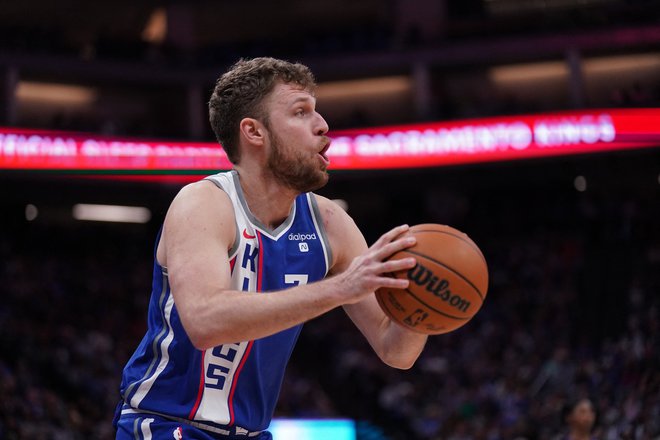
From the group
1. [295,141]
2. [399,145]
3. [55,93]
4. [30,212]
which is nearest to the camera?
[295,141]

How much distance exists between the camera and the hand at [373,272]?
8.75 ft

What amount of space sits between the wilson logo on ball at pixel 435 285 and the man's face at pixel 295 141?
583mm

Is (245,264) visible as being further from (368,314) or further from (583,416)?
(583,416)

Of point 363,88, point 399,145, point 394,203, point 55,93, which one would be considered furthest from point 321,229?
point 55,93

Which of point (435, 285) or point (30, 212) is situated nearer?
point (435, 285)

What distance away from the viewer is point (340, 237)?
348cm

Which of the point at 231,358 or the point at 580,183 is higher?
the point at 580,183

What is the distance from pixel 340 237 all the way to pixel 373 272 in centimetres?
82

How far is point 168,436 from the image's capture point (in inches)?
119

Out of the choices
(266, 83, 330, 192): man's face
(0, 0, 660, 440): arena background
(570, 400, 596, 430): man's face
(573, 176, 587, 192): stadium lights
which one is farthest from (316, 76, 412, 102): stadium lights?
(266, 83, 330, 192): man's face

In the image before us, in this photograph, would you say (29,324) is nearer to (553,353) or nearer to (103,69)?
(103,69)

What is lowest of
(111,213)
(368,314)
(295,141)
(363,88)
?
(368,314)

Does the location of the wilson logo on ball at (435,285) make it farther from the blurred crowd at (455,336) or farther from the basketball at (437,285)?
the blurred crowd at (455,336)

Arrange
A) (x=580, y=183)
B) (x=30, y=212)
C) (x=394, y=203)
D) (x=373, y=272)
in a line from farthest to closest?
(x=394, y=203), (x=30, y=212), (x=580, y=183), (x=373, y=272)
